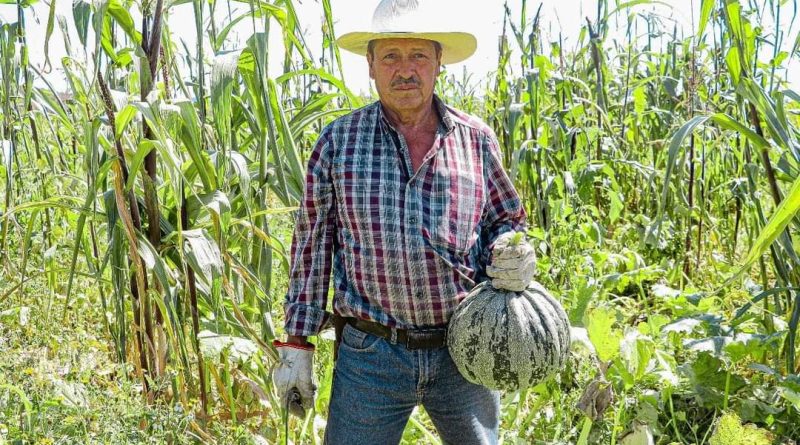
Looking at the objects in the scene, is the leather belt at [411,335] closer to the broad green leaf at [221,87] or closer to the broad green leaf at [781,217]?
the broad green leaf at [221,87]

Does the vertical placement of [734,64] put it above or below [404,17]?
below

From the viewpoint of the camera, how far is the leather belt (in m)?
1.97

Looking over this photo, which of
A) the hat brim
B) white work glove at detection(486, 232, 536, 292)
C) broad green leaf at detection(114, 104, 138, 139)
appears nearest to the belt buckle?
white work glove at detection(486, 232, 536, 292)

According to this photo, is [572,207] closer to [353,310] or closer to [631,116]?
[631,116]

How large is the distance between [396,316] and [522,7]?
2434mm

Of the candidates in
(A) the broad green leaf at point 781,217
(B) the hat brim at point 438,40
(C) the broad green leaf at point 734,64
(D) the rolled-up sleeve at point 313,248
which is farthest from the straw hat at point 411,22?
(A) the broad green leaf at point 781,217

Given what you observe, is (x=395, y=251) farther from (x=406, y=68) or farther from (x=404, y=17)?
(x=404, y=17)

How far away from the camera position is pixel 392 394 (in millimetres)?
1989

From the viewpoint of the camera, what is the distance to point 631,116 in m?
4.60

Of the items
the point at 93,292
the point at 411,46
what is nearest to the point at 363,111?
the point at 411,46

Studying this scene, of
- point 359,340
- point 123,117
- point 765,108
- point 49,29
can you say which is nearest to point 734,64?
point 765,108

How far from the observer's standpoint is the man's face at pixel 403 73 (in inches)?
77.7

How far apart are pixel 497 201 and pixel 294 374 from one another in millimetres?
684

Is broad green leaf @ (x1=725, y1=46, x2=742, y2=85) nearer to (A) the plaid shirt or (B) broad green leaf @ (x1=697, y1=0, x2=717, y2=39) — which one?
(B) broad green leaf @ (x1=697, y1=0, x2=717, y2=39)
